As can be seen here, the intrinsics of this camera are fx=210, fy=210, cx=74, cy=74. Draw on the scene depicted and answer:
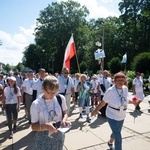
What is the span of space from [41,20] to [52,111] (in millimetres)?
47122

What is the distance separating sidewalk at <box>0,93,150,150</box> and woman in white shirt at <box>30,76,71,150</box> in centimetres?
260

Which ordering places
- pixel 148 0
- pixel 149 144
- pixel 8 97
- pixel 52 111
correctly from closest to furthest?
1. pixel 52 111
2. pixel 149 144
3. pixel 8 97
4. pixel 148 0

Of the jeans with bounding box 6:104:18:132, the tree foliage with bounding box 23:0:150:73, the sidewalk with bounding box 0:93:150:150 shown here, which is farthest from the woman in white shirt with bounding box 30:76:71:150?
the tree foliage with bounding box 23:0:150:73

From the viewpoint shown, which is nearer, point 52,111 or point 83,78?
point 52,111

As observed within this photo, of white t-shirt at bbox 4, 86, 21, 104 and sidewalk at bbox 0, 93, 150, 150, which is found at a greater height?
white t-shirt at bbox 4, 86, 21, 104

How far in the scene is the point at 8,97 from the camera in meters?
6.32

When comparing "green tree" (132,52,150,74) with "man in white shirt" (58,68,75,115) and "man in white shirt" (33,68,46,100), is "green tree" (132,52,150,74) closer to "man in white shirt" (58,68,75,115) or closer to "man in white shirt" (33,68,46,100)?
"man in white shirt" (58,68,75,115)

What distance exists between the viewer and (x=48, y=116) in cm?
270

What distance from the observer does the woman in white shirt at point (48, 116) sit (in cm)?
267

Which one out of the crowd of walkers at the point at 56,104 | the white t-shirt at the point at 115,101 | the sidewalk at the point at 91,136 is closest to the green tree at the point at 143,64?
the crowd of walkers at the point at 56,104

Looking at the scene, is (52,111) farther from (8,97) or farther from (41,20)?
(41,20)

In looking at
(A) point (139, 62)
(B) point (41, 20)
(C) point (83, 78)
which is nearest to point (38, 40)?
(B) point (41, 20)

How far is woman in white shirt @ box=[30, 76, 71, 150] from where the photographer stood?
8.75 feet

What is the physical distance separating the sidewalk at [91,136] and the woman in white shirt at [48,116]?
260cm
